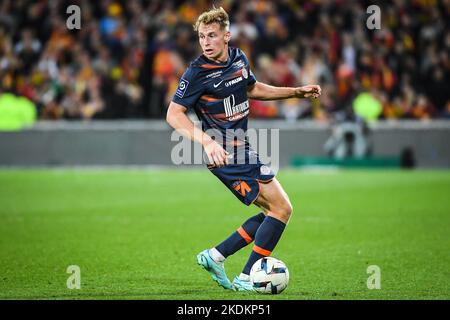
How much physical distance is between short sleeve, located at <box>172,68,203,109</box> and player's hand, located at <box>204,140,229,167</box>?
514 millimetres

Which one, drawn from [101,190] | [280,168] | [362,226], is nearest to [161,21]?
[280,168]

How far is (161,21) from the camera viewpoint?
2311 cm

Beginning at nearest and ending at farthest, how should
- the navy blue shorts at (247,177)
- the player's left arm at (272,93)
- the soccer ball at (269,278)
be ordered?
the soccer ball at (269,278) → the navy blue shorts at (247,177) → the player's left arm at (272,93)

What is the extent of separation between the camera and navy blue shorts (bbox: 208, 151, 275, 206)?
7133mm

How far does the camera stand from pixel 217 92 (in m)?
7.18

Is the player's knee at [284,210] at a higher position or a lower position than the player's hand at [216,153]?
lower

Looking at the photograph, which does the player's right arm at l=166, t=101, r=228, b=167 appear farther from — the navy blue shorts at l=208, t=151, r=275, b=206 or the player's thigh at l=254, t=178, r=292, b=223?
the player's thigh at l=254, t=178, r=292, b=223

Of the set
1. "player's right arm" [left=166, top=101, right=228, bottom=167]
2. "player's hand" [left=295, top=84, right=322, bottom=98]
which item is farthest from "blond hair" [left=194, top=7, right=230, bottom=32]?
"player's hand" [left=295, top=84, right=322, bottom=98]

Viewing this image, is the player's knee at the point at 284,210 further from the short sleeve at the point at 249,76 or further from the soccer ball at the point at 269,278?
the short sleeve at the point at 249,76

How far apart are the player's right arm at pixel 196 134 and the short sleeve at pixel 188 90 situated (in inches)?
1.8

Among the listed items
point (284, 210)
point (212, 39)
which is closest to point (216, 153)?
point (284, 210)

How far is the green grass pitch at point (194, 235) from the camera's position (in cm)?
737

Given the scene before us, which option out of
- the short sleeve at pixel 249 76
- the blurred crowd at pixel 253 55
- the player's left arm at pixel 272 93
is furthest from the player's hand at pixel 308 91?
the blurred crowd at pixel 253 55

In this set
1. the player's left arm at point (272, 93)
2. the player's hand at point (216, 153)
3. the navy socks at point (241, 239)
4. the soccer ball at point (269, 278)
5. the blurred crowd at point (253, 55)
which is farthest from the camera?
the blurred crowd at point (253, 55)
